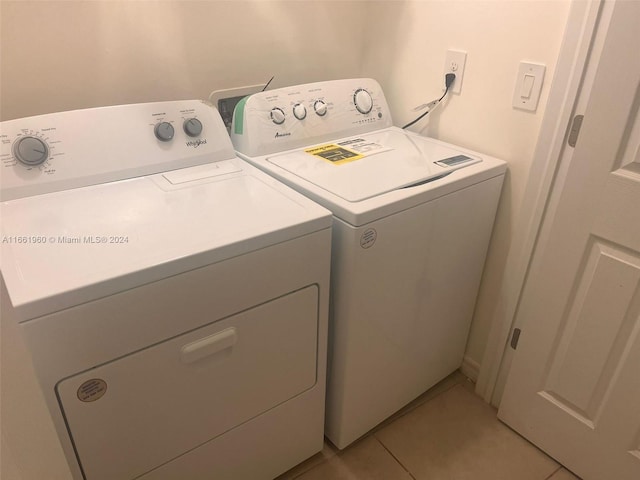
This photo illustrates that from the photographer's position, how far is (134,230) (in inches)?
38.9

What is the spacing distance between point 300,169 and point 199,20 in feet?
1.88

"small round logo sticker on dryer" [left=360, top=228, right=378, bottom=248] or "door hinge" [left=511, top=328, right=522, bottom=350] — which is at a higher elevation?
"small round logo sticker on dryer" [left=360, top=228, right=378, bottom=248]

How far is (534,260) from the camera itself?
143 centimetres

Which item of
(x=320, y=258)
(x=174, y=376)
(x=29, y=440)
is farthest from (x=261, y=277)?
(x=29, y=440)

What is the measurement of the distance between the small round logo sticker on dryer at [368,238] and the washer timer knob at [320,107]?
0.58 metres

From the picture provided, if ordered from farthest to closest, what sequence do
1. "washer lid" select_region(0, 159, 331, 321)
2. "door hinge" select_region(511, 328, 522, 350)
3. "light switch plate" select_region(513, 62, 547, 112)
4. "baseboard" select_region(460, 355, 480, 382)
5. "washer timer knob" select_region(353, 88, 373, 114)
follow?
"baseboard" select_region(460, 355, 480, 382) → "washer timer knob" select_region(353, 88, 373, 114) → "door hinge" select_region(511, 328, 522, 350) → "light switch plate" select_region(513, 62, 547, 112) → "washer lid" select_region(0, 159, 331, 321)

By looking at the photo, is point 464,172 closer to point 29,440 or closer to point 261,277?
point 261,277

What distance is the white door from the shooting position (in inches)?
43.2

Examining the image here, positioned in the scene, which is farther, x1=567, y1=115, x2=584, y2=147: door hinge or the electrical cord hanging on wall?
the electrical cord hanging on wall

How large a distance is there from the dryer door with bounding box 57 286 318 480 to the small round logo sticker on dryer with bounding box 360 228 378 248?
0.54ft

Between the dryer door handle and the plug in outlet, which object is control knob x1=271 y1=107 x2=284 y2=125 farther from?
the dryer door handle

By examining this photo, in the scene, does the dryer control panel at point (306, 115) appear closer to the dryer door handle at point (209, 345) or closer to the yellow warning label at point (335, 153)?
the yellow warning label at point (335, 153)

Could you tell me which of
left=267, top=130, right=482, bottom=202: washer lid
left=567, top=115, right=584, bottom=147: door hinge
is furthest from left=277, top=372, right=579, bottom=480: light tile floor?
left=567, top=115, right=584, bottom=147: door hinge

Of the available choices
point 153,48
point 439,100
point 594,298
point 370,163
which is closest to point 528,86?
point 439,100
